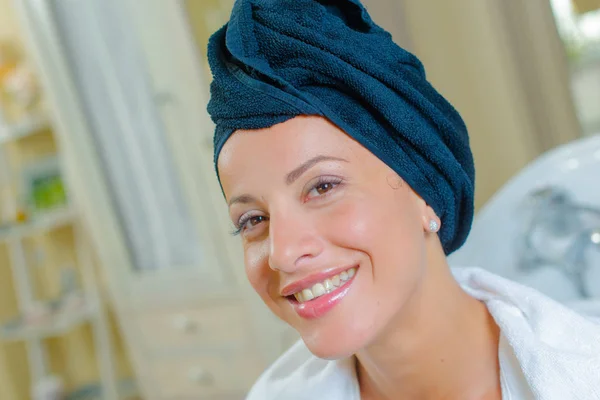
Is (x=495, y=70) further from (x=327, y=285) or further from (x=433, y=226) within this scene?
(x=327, y=285)

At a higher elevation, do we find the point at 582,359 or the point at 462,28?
the point at 462,28

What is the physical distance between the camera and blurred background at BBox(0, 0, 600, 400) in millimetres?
1630

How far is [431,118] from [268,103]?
0.72 feet

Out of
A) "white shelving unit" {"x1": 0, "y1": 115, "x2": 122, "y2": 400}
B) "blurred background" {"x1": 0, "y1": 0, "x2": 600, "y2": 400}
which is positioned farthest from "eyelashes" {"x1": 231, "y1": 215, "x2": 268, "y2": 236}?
"white shelving unit" {"x1": 0, "y1": 115, "x2": 122, "y2": 400}

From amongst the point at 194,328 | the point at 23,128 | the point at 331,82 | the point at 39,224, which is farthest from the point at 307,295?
the point at 23,128

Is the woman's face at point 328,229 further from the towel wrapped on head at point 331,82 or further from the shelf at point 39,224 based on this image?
the shelf at point 39,224

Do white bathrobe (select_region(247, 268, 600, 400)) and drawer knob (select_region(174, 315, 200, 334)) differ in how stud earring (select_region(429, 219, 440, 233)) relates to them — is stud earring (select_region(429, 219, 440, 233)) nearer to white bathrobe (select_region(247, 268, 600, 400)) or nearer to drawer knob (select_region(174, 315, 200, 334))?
white bathrobe (select_region(247, 268, 600, 400))

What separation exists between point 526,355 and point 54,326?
95.5 inches

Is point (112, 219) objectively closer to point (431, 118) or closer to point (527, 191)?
point (527, 191)

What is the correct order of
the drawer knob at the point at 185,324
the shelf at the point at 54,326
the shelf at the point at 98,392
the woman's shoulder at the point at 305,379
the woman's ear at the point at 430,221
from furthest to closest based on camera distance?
the shelf at the point at 98,392
the shelf at the point at 54,326
the drawer knob at the point at 185,324
the woman's shoulder at the point at 305,379
the woman's ear at the point at 430,221

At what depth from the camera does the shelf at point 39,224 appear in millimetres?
2814

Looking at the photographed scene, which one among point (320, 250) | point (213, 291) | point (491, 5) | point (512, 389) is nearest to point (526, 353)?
point (512, 389)

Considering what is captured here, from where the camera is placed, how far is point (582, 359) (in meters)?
0.79

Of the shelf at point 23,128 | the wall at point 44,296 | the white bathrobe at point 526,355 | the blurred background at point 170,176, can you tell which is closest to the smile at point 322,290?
the white bathrobe at point 526,355
